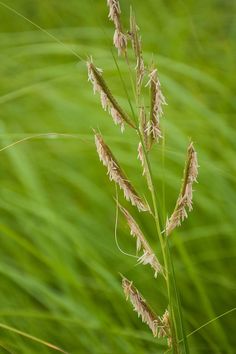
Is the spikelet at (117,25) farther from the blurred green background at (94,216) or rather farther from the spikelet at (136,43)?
the blurred green background at (94,216)

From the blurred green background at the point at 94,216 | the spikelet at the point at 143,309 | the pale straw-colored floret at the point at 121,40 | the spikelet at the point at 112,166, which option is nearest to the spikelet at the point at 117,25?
the pale straw-colored floret at the point at 121,40

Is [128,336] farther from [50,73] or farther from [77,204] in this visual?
[50,73]

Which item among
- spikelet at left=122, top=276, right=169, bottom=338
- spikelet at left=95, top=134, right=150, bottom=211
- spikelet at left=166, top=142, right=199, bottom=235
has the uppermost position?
spikelet at left=95, top=134, right=150, bottom=211

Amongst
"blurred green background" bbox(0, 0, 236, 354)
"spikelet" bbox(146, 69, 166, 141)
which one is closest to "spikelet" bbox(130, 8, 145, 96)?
"spikelet" bbox(146, 69, 166, 141)

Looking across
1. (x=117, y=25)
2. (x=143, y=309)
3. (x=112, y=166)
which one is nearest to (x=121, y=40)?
(x=117, y=25)

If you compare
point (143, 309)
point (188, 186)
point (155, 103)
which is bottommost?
point (143, 309)

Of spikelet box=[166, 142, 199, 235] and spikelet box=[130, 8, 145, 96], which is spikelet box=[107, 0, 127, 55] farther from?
spikelet box=[166, 142, 199, 235]

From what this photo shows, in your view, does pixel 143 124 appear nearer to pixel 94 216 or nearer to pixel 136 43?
pixel 136 43
